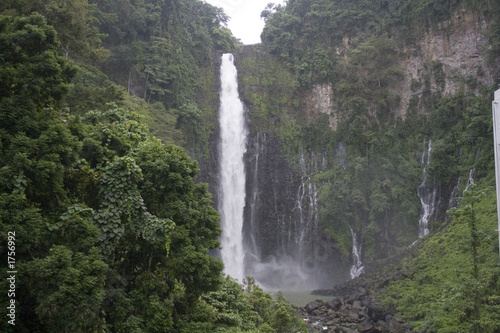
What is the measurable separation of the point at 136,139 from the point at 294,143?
2146cm

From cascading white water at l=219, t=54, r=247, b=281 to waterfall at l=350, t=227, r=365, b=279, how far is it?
7.02 metres

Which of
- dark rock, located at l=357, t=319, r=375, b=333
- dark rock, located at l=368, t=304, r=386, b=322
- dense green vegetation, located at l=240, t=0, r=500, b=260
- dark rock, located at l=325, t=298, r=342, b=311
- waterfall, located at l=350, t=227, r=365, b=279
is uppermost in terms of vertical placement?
dense green vegetation, located at l=240, t=0, r=500, b=260

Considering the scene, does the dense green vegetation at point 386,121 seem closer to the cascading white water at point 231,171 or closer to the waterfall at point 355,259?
the waterfall at point 355,259

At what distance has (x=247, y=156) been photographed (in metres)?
30.4

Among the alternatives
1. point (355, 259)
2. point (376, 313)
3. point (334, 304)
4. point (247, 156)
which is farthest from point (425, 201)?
point (247, 156)

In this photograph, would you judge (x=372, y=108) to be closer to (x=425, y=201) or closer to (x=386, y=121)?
A: (x=386, y=121)

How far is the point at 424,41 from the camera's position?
1177 inches

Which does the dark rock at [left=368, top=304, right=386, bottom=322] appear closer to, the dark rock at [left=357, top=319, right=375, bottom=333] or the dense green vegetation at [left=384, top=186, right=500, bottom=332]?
the dark rock at [left=357, top=319, right=375, bottom=333]

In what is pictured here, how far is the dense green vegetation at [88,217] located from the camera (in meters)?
6.62

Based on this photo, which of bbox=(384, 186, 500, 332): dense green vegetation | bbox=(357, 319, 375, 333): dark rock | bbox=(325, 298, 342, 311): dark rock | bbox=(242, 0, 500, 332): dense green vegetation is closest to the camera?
bbox=(384, 186, 500, 332): dense green vegetation

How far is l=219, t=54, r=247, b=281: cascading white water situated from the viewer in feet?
90.3

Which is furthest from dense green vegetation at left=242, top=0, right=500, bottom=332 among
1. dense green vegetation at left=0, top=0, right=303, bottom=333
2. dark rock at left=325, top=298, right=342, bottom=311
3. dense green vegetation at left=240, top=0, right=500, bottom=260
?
dense green vegetation at left=0, top=0, right=303, bottom=333

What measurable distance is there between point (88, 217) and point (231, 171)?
21960 mm

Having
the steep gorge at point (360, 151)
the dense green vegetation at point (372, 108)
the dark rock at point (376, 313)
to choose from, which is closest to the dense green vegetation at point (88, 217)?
the dark rock at point (376, 313)
